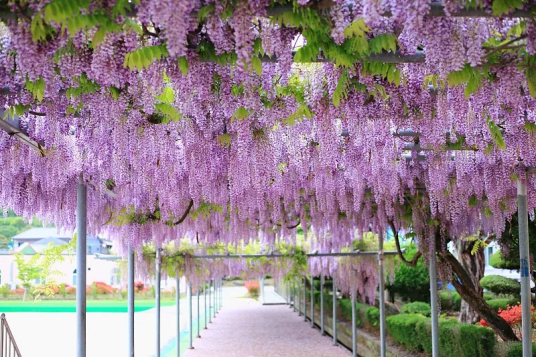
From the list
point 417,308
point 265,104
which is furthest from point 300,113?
point 417,308

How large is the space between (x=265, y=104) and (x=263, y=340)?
10.6 metres

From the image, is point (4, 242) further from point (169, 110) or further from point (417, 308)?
point (417, 308)

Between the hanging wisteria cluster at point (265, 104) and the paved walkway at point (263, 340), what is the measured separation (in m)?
4.41

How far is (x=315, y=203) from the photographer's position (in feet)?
27.3

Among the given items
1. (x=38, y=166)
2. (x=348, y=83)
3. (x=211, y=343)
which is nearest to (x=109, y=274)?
(x=211, y=343)

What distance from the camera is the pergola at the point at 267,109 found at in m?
2.60

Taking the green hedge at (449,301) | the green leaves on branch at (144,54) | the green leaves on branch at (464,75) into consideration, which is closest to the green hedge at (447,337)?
the green hedge at (449,301)

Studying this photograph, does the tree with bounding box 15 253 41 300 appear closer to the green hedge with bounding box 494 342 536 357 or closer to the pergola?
the pergola

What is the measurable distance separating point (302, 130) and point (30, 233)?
223 inches

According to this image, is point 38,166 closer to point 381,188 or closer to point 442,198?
point 381,188

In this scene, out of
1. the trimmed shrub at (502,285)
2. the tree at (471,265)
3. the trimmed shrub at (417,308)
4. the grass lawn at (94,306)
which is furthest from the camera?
the grass lawn at (94,306)

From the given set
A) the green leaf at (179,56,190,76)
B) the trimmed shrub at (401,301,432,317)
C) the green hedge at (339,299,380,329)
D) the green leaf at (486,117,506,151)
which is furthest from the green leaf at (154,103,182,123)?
the trimmed shrub at (401,301,432,317)

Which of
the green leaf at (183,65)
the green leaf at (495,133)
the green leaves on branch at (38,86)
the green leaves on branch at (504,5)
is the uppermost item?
the green leaves on branch at (504,5)

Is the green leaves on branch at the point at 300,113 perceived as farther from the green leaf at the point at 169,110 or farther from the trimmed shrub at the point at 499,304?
the trimmed shrub at the point at 499,304
